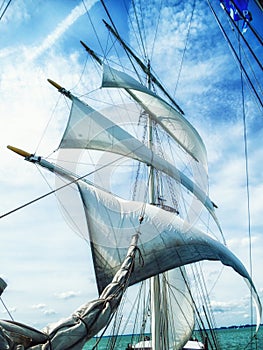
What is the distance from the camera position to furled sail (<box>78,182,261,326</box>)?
29.3ft

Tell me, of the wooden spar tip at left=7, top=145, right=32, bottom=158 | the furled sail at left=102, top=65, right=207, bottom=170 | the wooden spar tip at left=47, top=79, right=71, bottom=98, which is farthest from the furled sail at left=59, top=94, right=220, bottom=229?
the furled sail at left=102, top=65, right=207, bottom=170

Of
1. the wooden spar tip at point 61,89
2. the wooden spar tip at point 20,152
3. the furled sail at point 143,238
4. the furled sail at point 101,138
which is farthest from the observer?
the wooden spar tip at point 61,89

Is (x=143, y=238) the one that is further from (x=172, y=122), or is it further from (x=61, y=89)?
(x=172, y=122)

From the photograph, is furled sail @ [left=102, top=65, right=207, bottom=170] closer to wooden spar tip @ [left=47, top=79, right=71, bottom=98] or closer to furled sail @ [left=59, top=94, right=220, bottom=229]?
furled sail @ [left=59, top=94, right=220, bottom=229]

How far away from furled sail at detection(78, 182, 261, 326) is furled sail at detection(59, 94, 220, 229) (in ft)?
6.86

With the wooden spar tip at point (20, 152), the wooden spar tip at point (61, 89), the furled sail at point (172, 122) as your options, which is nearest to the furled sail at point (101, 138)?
the wooden spar tip at point (61, 89)

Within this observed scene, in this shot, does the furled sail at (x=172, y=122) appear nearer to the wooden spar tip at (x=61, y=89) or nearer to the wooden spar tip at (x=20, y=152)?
the wooden spar tip at (x=61, y=89)

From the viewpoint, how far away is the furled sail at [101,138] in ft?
40.7

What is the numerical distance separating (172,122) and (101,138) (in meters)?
4.38

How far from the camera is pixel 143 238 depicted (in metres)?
9.26

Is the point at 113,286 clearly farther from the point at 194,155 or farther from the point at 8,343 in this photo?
the point at 194,155

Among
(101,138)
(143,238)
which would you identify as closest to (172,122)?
(101,138)

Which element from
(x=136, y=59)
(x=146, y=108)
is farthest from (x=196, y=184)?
(x=136, y=59)

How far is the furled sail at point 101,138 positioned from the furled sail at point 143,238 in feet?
6.86
